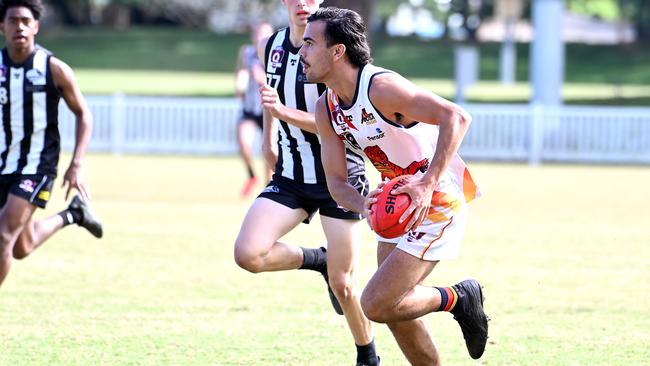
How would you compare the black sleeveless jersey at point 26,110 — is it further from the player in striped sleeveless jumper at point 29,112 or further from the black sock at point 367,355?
the black sock at point 367,355

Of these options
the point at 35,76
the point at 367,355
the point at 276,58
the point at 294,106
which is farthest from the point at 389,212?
the point at 35,76

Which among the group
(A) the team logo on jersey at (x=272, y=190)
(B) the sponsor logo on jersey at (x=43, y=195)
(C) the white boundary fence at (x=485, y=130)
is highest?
(A) the team logo on jersey at (x=272, y=190)

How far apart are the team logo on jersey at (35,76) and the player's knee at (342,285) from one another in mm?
2565

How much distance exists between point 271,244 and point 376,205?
1.33 meters

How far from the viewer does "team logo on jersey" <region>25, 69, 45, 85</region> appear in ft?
26.7

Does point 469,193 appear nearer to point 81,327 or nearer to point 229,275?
point 81,327

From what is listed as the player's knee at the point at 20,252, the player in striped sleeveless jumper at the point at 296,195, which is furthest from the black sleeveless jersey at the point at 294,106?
the player's knee at the point at 20,252

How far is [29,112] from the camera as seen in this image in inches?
323

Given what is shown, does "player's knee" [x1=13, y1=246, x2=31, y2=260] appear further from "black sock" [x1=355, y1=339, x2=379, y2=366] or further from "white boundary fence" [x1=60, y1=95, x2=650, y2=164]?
"white boundary fence" [x1=60, y1=95, x2=650, y2=164]

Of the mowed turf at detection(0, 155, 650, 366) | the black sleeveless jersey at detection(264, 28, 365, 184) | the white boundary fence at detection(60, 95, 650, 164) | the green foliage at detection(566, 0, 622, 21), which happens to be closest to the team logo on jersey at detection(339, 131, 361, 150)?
the black sleeveless jersey at detection(264, 28, 365, 184)

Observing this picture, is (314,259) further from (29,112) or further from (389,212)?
(29,112)

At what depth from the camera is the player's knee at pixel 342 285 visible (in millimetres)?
6809

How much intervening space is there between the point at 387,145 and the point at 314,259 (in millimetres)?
1795

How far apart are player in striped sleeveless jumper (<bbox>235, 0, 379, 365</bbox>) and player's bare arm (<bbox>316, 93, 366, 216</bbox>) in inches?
21.9
